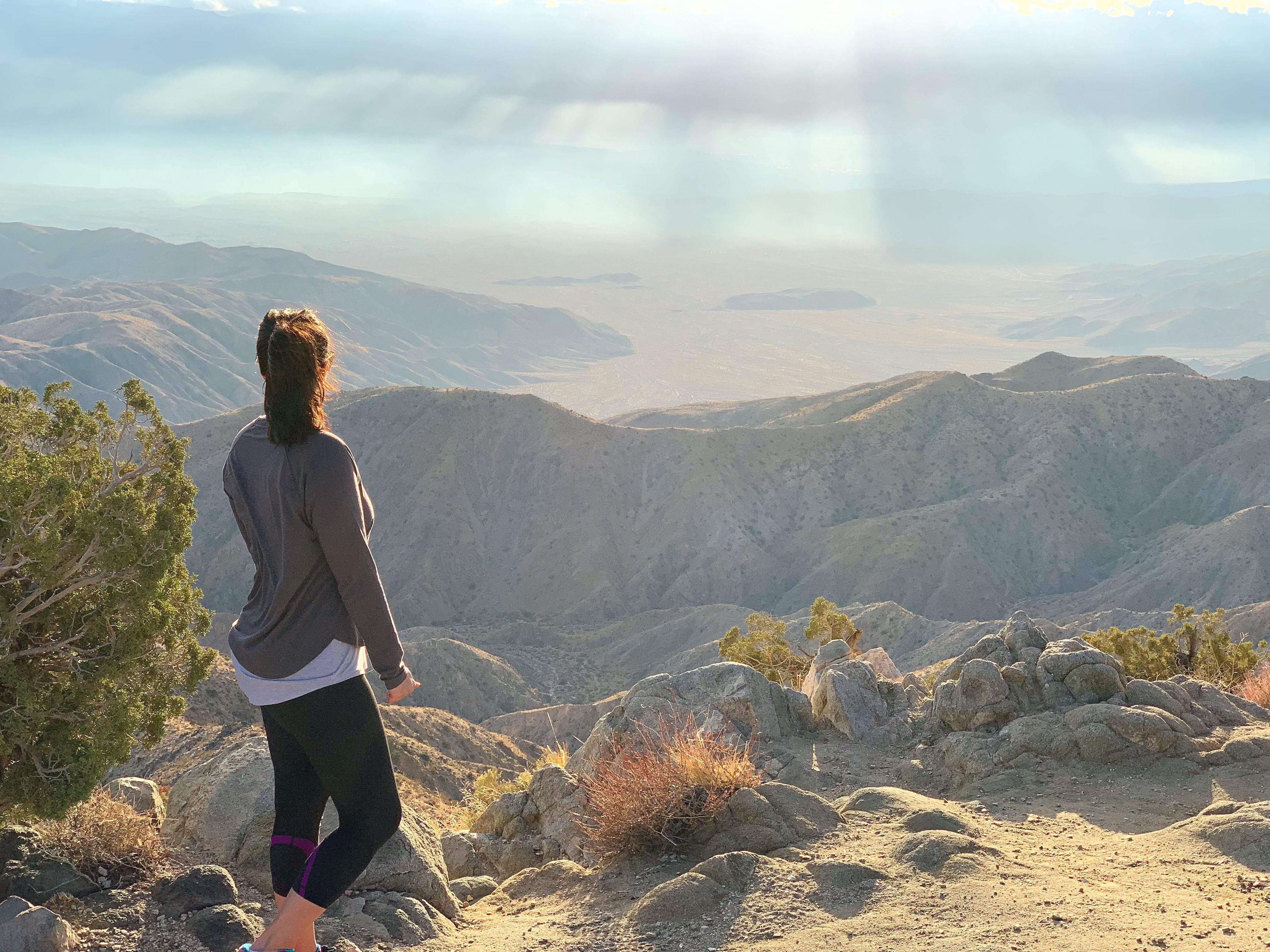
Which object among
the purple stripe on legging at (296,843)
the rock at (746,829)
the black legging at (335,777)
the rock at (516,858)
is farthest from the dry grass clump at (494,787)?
the black legging at (335,777)

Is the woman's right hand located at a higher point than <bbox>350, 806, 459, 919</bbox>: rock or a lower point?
higher

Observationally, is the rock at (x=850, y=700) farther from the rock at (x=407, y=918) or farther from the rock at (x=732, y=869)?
the rock at (x=407, y=918)

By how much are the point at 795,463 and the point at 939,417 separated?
936cm

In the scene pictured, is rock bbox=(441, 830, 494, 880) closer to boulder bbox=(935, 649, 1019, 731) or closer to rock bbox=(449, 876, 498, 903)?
rock bbox=(449, 876, 498, 903)

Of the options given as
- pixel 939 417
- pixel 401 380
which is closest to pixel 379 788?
pixel 939 417

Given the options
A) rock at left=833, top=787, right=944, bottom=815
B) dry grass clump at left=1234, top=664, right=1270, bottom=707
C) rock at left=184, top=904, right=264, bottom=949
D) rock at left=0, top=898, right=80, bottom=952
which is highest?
rock at left=0, top=898, right=80, bottom=952

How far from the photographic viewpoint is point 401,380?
7234 inches

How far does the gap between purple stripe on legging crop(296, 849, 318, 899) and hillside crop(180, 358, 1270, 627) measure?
40772 millimetres

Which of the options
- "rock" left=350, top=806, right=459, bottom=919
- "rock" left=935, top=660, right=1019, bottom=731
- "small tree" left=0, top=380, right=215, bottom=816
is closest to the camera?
"small tree" left=0, top=380, right=215, bottom=816

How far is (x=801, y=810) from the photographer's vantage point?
627 cm

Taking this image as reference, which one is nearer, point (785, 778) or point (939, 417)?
point (785, 778)

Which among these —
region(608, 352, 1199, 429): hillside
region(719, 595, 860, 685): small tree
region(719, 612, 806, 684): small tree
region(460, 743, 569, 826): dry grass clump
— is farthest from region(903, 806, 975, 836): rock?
region(608, 352, 1199, 429): hillside

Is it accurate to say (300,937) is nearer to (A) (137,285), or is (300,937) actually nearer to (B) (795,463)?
(B) (795,463)

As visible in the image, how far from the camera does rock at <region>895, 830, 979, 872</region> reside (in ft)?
17.9
